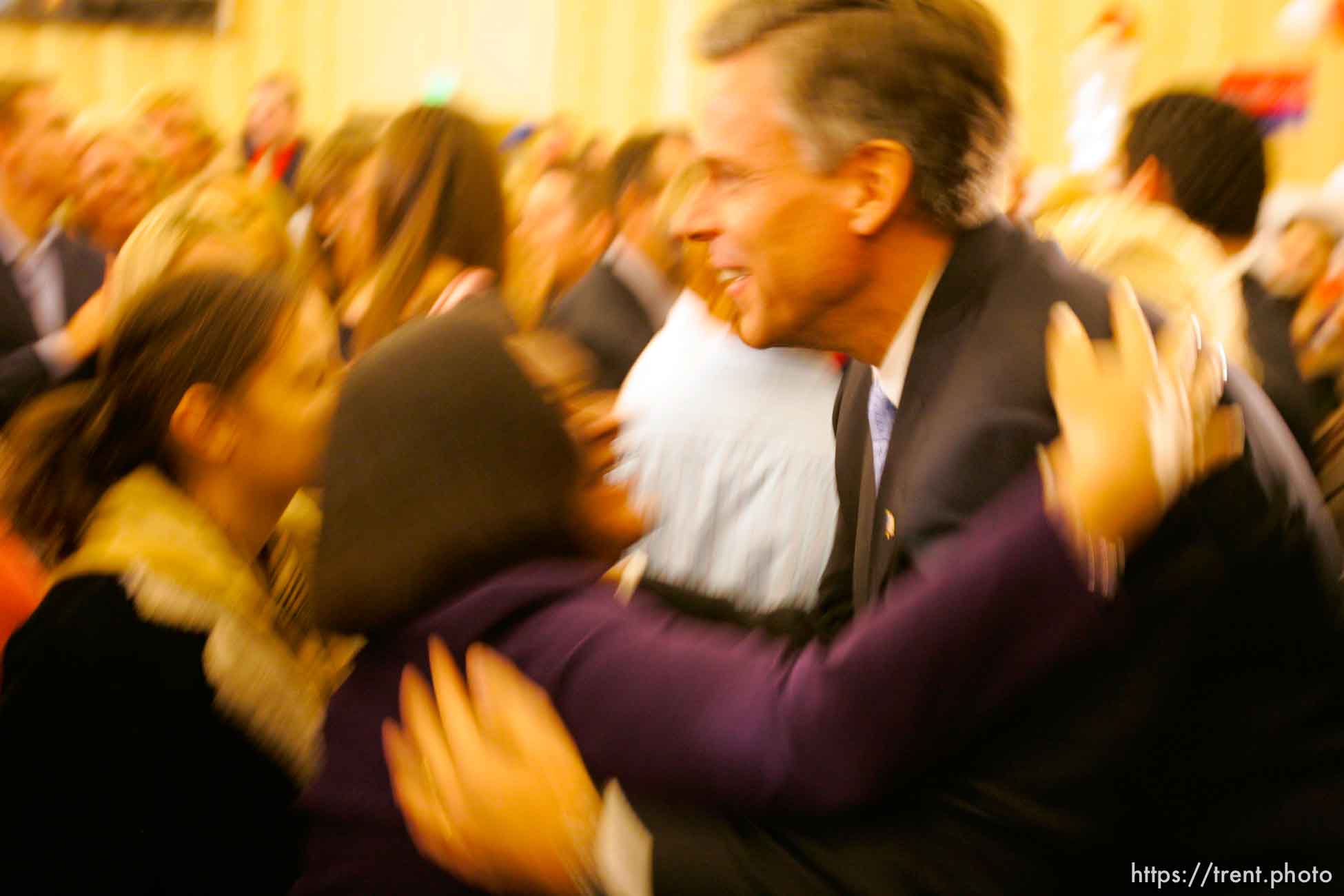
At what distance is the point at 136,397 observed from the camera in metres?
1.79

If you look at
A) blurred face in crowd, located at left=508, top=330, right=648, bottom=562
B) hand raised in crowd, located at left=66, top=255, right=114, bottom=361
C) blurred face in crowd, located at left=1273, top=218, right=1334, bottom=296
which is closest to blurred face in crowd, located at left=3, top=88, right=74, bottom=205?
hand raised in crowd, located at left=66, top=255, right=114, bottom=361

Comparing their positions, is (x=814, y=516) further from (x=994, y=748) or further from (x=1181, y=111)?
(x=1181, y=111)

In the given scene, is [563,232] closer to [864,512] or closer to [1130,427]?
[864,512]

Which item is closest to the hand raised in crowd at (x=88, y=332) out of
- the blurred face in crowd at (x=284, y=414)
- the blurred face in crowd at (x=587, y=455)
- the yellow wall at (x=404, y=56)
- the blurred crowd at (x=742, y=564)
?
the blurred crowd at (x=742, y=564)

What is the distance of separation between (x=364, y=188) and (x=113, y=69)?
5.84 metres

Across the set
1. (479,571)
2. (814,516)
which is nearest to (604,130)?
(814,516)

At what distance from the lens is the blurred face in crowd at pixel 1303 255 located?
4.42 meters

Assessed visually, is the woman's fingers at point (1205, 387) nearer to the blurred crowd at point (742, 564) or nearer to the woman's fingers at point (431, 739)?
the blurred crowd at point (742, 564)

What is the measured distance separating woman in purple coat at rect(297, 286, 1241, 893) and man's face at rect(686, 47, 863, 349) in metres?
0.32

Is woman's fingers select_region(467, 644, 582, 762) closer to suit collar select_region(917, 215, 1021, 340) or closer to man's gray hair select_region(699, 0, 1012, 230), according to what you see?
suit collar select_region(917, 215, 1021, 340)

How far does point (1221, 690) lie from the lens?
1080 millimetres

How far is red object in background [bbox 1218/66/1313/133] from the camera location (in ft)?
17.4

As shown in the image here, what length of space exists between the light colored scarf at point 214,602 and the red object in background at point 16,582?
13 centimetres

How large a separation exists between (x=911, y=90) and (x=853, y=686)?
2.20ft
